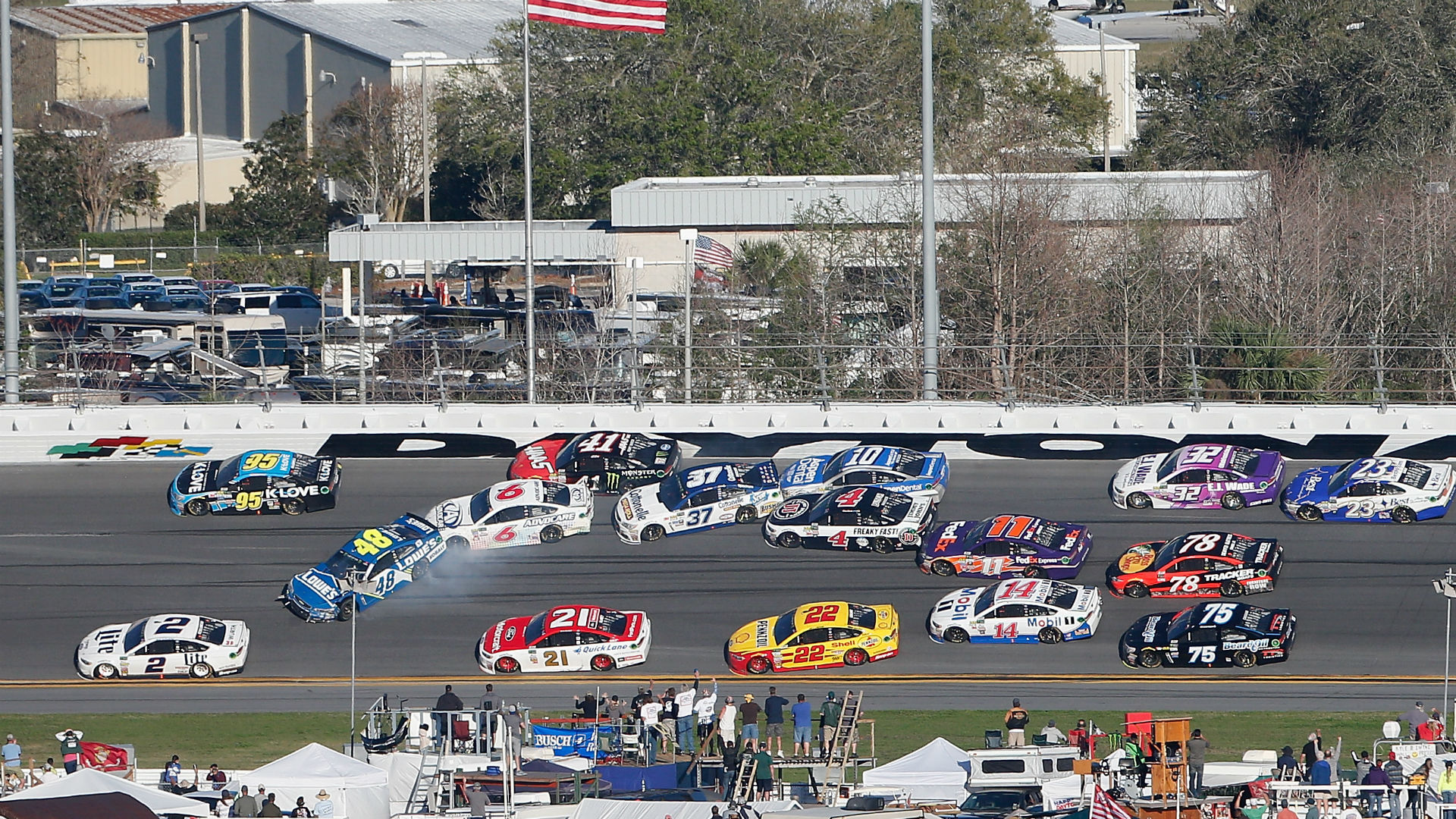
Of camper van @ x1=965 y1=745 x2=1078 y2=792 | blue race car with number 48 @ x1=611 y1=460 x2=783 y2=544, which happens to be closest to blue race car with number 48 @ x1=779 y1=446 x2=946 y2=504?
blue race car with number 48 @ x1=611 y1=460 x2=783 y2=544

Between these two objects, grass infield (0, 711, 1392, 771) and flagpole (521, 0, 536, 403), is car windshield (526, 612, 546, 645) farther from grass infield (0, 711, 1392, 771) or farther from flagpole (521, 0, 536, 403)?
flagpole (521, 0, 536, 403)

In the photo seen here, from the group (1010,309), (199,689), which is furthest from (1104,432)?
(199,689)

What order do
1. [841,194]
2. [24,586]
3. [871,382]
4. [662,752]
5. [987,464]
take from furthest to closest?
[841,194], [871,382], [987,464], [24,586], [662,752]

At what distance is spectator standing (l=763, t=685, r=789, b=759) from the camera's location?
73.9ft

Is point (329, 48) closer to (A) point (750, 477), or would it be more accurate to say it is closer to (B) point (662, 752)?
(A) point (750, 477)

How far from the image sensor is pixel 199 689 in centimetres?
2500

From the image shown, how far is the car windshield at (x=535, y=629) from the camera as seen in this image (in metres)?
25.0

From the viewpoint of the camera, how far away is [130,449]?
2980 cm

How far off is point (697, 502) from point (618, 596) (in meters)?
2.04

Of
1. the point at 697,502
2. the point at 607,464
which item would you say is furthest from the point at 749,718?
the point at 607,464

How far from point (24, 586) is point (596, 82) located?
3464 centimetres

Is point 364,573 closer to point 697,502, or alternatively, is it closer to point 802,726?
point 697,502

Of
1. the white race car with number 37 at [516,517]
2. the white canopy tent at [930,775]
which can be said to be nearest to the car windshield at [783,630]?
the white race car with number 37 at [516,517]

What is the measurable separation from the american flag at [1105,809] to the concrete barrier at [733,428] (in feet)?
41.6
